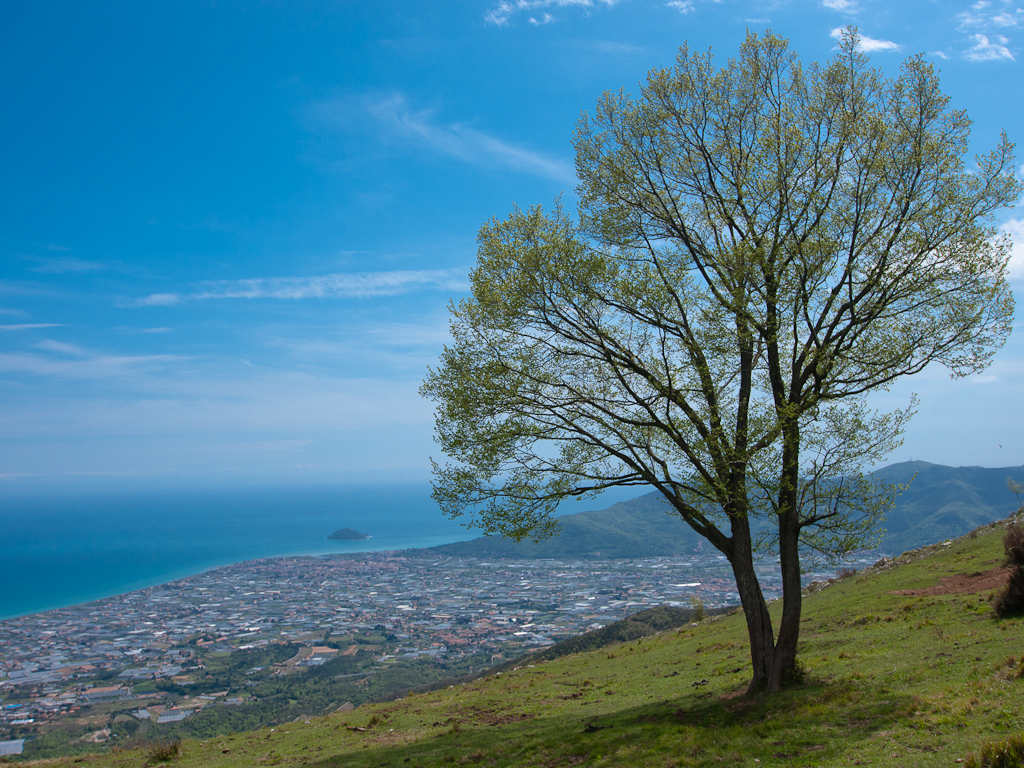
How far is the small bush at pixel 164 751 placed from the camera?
15.3 metres

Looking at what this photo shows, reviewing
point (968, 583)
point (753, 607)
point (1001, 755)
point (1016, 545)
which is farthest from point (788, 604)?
point (968, 583)

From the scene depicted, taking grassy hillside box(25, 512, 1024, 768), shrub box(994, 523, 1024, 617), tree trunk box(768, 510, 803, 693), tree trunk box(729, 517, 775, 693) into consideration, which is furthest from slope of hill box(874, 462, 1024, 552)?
tree trunk box(768, 510, 803, 693)

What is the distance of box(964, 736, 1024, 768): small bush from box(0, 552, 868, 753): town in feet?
124

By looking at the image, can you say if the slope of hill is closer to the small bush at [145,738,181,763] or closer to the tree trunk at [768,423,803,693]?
the tree trunk at [768,423,803,693]

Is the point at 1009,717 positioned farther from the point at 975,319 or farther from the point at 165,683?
the point at 165,683

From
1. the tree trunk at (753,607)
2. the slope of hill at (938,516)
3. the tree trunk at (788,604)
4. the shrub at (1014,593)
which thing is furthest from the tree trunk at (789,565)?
the slope of hill at (938,516)

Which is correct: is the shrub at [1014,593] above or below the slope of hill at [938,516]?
above

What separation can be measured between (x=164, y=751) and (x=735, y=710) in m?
15.4

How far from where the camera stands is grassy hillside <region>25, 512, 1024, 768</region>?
8664 millimetres

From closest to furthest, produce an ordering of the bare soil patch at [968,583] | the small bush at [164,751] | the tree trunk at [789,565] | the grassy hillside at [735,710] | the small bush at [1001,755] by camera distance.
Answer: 1. the small bush at [1001,755]
2. the grassy hillside at [735,710]
3. the tree trunk at [789,565]
4. the small bush at [164,751]
5. the bare soil patch at [968,583]

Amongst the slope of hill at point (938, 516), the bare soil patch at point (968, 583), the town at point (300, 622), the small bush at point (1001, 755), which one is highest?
the small bush at point (1001, 755)

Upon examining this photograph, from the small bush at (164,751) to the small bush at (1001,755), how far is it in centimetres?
A: 1833

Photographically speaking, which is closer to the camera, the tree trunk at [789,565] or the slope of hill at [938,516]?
the tree trunk at [789,565]

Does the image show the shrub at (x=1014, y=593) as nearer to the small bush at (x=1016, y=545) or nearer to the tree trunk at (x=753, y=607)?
the small bush at (x=1016, y=545)
